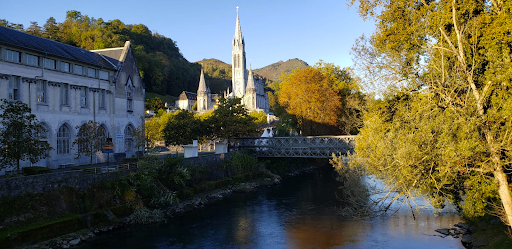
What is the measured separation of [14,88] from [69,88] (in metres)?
5.41

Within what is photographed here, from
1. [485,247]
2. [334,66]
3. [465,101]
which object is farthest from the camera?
[334,66]

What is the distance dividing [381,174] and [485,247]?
7.55 meters

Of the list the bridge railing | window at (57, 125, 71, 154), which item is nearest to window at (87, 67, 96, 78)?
window at (57, 125, 71, 154)

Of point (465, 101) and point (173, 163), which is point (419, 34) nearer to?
point (465, 101)

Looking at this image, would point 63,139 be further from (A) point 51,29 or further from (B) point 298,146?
(A) point 51,29

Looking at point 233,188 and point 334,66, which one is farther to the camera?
point 334,66

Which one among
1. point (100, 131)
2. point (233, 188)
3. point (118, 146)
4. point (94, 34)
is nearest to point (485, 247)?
point (233, 188)

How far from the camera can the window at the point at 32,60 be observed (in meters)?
31.8

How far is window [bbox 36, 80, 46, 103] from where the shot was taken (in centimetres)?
3275

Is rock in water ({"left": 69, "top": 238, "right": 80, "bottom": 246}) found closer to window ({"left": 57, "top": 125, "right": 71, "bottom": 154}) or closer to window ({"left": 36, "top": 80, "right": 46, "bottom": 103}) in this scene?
window ({"left": 57, "top": 125, "right": 71, "bottom": 154})

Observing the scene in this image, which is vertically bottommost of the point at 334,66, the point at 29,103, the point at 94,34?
the point at 29,103

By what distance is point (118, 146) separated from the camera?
41.3m

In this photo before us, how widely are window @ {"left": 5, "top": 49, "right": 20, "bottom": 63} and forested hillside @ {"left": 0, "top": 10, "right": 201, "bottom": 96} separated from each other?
6748cm

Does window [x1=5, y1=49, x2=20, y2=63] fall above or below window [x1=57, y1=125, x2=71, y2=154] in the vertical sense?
above
